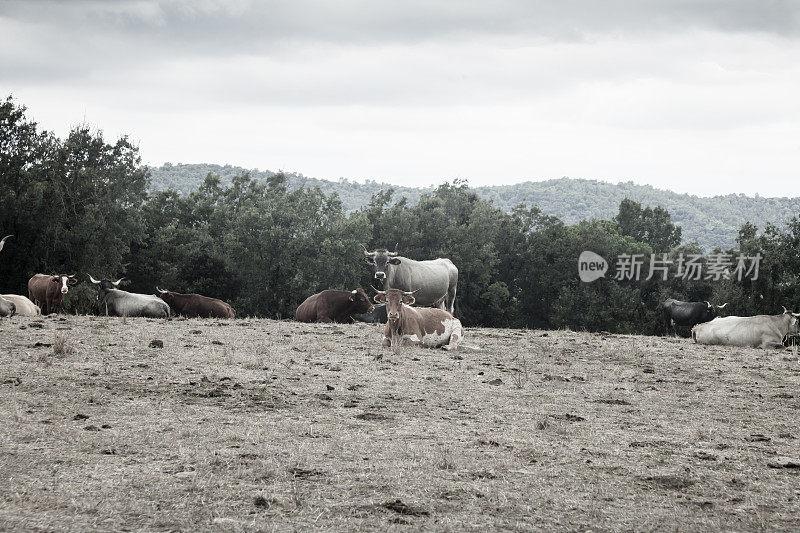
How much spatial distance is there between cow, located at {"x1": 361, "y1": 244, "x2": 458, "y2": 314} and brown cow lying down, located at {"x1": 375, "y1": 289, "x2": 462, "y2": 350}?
695 cm

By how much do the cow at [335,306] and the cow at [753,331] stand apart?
34.1 ft

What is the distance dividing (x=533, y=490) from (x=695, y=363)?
36.1 feet

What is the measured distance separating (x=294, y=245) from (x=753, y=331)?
35.4m

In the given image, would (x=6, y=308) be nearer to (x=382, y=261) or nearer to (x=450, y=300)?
(x=382, y=261)

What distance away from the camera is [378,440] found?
28.1 feet

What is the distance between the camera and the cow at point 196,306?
26.8m

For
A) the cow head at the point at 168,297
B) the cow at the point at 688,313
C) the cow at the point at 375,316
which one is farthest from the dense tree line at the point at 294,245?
the cow at the point at 375,316

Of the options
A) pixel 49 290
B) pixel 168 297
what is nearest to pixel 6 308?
pixel 49 290

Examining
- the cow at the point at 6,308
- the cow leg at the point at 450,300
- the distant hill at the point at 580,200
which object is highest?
the distant hill at the point at 580,200

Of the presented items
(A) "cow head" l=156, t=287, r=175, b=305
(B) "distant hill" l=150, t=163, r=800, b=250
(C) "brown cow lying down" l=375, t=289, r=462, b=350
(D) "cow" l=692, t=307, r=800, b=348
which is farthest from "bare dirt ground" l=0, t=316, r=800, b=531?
(B) "distant hill" l=150, t=163, r=800, b=250

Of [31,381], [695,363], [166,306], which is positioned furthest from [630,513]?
[166,306]

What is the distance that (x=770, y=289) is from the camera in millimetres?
50344

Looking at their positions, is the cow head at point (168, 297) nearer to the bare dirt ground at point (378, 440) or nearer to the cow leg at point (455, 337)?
the bare dirt ground at point (378, 440)

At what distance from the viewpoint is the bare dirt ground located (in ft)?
20.2
